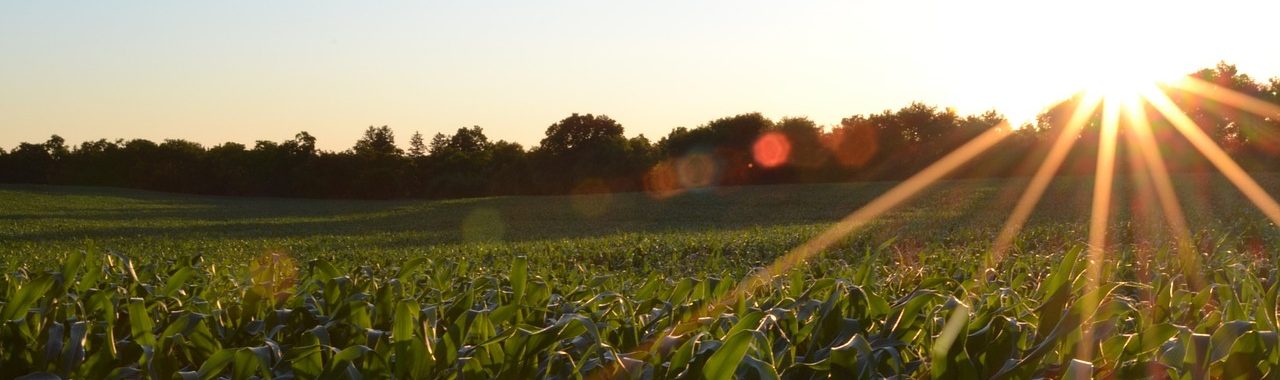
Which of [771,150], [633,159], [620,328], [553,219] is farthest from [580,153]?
[620,328]

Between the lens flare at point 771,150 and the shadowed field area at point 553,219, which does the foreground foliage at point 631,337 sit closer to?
the shadowed field area at point 553,219

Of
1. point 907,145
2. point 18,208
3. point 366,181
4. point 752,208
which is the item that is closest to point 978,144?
point 907,145

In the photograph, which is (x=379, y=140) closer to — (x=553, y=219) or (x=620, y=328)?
(x=553, y=219)

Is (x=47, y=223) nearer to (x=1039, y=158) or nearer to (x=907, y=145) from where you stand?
(x=1039, y=158)

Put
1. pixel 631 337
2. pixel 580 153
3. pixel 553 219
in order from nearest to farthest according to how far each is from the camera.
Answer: pixel 631 337, pixel 553 219, pixel 580 153

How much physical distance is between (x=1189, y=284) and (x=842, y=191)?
158 ft

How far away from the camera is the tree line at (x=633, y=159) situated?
67.3 m

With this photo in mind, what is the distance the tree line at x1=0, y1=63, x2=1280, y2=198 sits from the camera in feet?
221

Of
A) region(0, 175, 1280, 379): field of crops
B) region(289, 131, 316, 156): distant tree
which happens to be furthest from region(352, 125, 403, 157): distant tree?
region(0, 175, 1280, 379): field of crops

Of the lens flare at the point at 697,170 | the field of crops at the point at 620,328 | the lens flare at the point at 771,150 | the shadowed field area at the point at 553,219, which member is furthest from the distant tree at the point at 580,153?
the field of crops at the point at 620,328

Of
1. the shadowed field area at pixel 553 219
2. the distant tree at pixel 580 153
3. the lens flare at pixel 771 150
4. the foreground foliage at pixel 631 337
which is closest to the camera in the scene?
the foreground foliage at pixel 631 337

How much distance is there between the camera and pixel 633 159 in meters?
76.9

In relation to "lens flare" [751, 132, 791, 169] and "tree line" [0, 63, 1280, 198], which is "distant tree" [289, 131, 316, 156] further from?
"lens flare" [751, 132, 791, 169]

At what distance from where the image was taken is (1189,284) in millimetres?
4848
